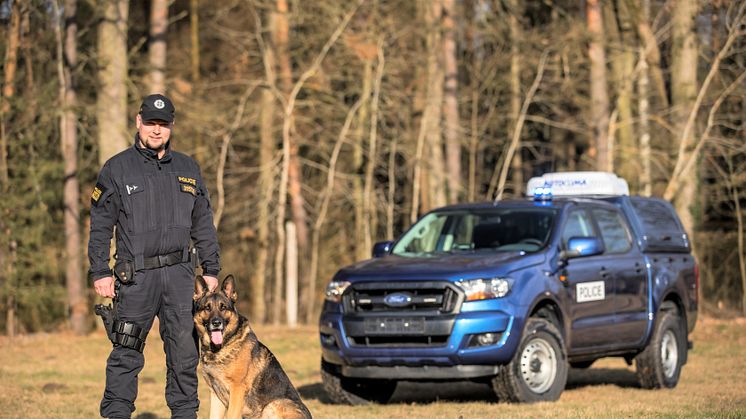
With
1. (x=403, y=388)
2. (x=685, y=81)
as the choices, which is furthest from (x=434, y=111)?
(x=403, y=388)

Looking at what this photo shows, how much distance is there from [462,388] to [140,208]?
21.5 ft

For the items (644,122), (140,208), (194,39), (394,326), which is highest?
(194,39)

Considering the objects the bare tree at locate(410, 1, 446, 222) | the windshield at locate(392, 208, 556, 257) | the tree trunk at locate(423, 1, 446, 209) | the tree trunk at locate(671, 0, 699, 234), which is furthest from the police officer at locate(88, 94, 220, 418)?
the tree trunk at locate(671, 0, 699, 234)

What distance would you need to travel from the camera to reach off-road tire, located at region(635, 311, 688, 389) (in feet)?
40.9

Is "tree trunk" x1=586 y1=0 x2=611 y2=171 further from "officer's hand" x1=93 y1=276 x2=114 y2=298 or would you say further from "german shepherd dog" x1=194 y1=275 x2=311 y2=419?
"officer's hand" x1=93 y1=276 x2=114 y2=298

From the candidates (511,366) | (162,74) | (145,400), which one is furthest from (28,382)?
(162,74)

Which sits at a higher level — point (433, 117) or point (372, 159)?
point (433, 117)

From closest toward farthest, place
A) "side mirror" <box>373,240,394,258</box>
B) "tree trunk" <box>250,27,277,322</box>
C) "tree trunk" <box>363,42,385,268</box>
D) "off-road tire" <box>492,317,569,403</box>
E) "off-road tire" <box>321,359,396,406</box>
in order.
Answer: "off-road tire" <box>492,317,569,403</box>
"off-road tire" <box>321,359,396,406</box>
"side mirror" <box>373,240,394,258</box>
"tree trunk" <box>363,42,385,268</box>
"tree trunk" <box>250,27,277,322</box>

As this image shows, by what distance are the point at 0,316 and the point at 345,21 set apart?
830 centimetres

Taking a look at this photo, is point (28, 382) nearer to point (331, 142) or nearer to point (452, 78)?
point (331, 142)

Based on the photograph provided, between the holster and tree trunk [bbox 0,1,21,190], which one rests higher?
tree trunk [bbox 0,1,21,190]

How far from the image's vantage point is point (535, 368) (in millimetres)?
10867

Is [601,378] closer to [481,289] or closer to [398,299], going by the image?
[481,289]

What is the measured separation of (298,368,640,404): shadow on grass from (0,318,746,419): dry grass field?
1 centimetres
